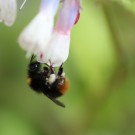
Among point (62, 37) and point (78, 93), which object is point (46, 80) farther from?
point (78, 93)

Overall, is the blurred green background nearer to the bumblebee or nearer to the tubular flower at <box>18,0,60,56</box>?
the bumblebee

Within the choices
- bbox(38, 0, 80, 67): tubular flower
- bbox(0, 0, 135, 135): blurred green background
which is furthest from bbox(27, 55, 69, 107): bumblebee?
bbox(0, 0, 135, 135): blurred green background

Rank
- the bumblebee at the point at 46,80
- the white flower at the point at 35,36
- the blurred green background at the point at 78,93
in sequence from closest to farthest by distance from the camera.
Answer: the white flower at the point at 35,36, the bumblebee at the point at 46,80, the blurred green background at the point at 78,93

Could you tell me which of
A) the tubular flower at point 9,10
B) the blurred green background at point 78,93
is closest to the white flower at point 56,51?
the tubular flower at point 9,10

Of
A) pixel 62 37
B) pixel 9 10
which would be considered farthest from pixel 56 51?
pixel 9 10

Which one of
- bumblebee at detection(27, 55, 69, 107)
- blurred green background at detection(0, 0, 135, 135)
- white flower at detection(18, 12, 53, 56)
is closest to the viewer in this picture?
white flower at detection(18, 12, 53, 56)

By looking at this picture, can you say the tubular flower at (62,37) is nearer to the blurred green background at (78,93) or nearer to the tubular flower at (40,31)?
the tubular flower at (40,31)
